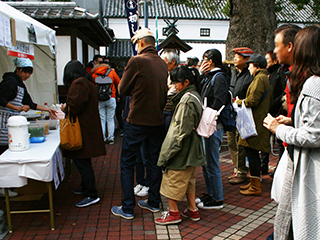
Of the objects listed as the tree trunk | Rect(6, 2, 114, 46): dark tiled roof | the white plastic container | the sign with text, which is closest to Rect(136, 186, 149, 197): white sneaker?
the white plastic container

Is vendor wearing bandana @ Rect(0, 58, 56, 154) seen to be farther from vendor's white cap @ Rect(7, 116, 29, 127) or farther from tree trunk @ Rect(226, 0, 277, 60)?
Result: tree trunk @ Rect(226, 0, 277, 60)

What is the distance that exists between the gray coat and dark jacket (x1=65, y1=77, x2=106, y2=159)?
2.42m

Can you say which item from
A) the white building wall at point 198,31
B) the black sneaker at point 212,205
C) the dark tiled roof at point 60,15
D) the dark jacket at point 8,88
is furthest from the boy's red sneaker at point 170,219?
the white building wall at point 198,31

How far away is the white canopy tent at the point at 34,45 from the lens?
3.83 m

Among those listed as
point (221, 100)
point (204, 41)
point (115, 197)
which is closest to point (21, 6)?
point (115, 197)

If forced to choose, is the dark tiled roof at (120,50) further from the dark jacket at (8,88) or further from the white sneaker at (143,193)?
the white sneaker at (143,193)

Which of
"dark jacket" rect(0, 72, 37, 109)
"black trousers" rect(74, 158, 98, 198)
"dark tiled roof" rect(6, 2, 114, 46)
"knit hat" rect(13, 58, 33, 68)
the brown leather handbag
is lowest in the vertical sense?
"black trousers" rect(74, 158, 98, 198)

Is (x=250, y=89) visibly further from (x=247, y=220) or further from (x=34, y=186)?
(x=34, y=186)

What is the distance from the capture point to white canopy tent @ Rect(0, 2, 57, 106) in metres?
3.83

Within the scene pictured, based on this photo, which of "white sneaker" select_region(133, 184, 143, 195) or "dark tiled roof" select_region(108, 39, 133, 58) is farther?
"dark tiled roof" select_region(108, 39, 133, 58)

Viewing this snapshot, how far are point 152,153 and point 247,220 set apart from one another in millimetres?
1380

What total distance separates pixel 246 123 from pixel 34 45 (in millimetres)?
4976

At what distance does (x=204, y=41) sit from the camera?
1165 inches

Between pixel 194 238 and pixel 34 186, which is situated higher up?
pixel 34 186
